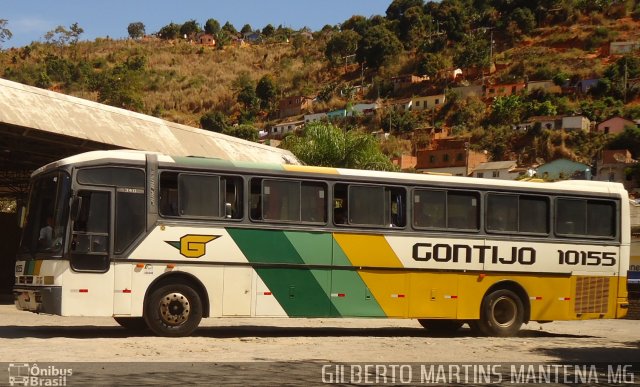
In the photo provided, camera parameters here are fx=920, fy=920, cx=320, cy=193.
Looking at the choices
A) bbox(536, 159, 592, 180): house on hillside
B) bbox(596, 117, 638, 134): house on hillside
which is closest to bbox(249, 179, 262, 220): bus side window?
bbox(536, 159, 592, 180): house on hillside

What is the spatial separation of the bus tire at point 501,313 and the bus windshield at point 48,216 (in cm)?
796

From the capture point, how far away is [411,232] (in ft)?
54.9

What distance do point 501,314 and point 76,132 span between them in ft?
34.4

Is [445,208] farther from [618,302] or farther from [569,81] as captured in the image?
[569,81]

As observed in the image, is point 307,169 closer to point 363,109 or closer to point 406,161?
point 406,161

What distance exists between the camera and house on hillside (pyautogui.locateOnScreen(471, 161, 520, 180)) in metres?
92.1

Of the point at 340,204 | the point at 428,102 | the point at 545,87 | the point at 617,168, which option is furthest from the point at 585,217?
the point at 428,102

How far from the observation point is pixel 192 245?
49.1 feet

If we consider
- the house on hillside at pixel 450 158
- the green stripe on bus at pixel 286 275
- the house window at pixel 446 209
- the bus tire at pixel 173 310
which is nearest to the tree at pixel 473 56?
the house on hillside at pixel 450 158

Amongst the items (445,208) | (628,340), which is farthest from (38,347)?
(628,340)

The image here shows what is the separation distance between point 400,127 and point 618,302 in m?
103

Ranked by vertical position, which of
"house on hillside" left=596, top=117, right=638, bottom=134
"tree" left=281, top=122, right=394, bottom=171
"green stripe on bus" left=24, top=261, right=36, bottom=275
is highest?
"house on hillside" left=596, top=117, right=638, bottom=134

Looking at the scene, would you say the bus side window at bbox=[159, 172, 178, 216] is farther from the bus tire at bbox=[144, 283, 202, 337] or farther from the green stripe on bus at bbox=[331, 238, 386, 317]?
the green stripe on bus at bbox=[331, 238, 386, 317]

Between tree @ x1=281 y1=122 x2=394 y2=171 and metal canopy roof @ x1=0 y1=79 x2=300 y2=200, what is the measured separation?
500 inches
